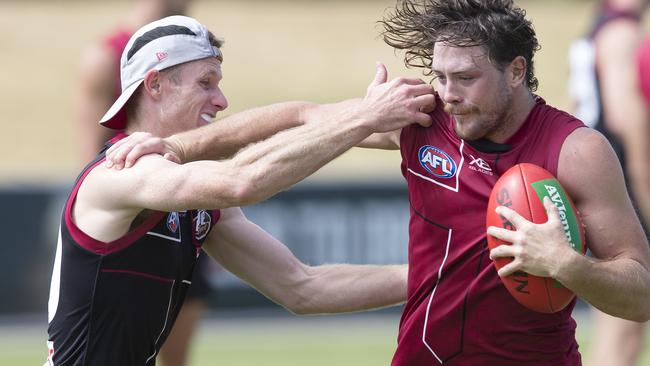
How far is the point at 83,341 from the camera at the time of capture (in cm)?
470

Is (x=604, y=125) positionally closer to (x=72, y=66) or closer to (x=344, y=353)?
(x=344, y=353)

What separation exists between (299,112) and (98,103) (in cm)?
247

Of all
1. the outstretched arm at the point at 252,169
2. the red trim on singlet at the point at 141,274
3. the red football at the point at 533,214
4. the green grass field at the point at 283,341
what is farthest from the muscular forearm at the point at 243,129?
the green grass field at the point at 283,341

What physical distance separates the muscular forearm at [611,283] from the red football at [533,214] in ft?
0.24

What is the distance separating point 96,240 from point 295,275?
1038mm

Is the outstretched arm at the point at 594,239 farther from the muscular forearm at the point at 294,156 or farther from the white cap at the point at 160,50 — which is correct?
the white cap at the point at 160,50

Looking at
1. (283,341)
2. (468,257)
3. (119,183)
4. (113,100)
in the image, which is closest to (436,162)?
(468,257)

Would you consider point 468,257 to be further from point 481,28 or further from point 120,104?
point 120,104

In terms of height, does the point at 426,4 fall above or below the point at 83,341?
above

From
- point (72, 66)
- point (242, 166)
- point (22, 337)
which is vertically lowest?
point (72, 66)

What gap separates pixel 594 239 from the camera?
174 inches

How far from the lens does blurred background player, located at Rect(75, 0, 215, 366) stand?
699cm

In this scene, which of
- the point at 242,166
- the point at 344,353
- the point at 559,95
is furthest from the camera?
the point at 559,95

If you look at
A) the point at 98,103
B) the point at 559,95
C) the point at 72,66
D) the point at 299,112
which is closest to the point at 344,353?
the point at 98,103
